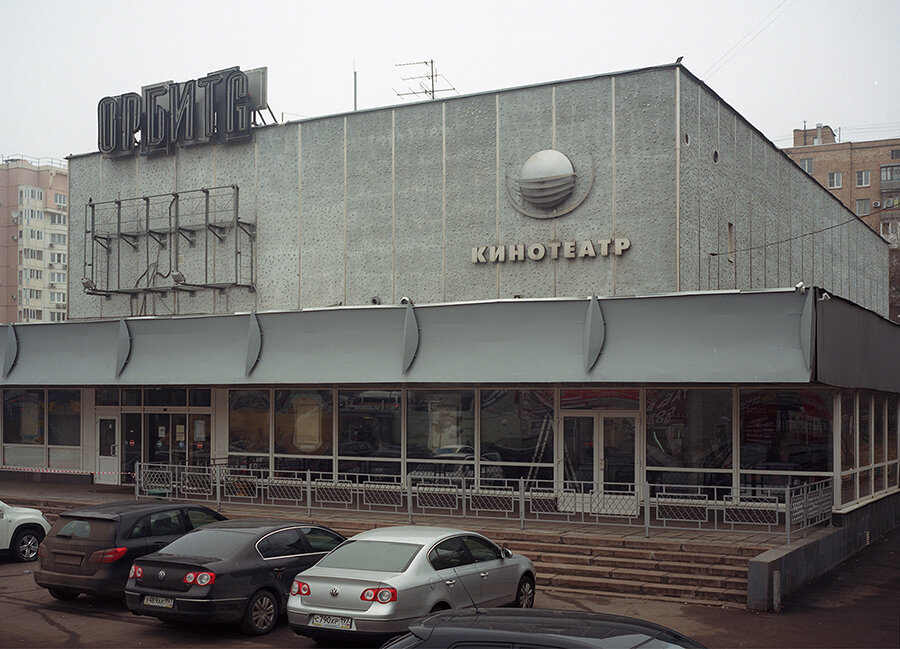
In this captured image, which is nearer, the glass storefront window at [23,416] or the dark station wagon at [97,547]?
the dark station wagon at [97,547]

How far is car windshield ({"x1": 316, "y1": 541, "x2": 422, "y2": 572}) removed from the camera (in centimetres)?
1077

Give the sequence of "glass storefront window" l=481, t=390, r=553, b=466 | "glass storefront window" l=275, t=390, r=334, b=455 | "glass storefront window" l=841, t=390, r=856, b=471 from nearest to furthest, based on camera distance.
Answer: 1. "glass storefront window" l=841, t=390, r=856, b=471
2. "glass storefront window" l=481, t=390, r=553, b=466
3. "glass storefront window" l=275, t=390, r=334, b=455

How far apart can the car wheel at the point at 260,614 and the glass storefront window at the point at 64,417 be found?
17.6m

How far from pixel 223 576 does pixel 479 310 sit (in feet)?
30.4

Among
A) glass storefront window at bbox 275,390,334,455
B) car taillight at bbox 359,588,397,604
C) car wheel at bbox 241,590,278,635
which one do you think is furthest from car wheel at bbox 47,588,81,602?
glass storefront window at bbox 275,390,334,455

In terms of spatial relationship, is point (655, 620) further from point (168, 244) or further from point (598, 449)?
point (168, 244)

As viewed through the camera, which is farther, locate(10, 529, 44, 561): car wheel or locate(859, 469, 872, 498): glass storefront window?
locate(859, 469, 872, 498): glass storefront window

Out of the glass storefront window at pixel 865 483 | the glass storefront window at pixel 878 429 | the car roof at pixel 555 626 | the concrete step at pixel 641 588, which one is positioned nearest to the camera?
the car roof at pixel 555 626

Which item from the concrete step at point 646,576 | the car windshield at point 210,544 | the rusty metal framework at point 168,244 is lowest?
the concrete step at point 646,576

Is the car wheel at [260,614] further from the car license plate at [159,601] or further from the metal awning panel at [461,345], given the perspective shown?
the metal awning panel at [461,345]

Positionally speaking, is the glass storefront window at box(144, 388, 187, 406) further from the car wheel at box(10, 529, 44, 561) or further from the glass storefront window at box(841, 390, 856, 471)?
the glass storefront window at box(841, 390, 856, 471)

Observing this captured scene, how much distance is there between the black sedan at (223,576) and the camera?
36.7 ft

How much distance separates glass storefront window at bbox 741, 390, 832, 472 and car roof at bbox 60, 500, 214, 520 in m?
11.4

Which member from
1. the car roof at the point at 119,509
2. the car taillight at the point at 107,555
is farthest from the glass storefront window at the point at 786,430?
the car taillight at the point at 107,555
